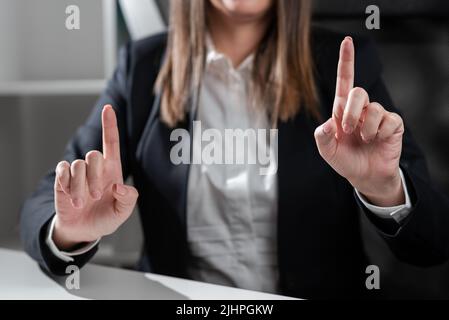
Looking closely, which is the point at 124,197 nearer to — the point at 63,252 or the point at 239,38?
the point at 63,252

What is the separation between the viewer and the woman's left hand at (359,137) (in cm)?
46

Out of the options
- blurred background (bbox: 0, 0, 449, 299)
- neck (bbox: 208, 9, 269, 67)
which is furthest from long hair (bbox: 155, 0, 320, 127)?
blurred background (bbox: 0, 0, 449, 299)

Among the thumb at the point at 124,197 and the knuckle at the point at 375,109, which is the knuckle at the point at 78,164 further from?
the knuckle at the point at 375,109

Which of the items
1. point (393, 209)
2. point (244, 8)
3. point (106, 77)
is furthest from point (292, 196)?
point (106, 77)

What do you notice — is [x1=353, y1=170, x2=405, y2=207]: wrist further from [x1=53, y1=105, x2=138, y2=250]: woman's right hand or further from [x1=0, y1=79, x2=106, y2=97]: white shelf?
[x1=0, y1=79, x2=106, y2=97]: white shelf

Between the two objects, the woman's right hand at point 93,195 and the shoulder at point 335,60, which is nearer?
the woman's right hand at point 93,195

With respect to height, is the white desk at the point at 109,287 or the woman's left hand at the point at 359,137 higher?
the woman's left hand at the point at 359,137

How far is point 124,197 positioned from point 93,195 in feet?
0.10

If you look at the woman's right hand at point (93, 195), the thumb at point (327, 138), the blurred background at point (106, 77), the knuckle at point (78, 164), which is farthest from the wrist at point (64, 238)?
the blurred background at point (106, 77)

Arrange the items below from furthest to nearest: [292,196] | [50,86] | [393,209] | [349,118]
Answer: [50,86] < [292,196] < [393,209] < [349,118]

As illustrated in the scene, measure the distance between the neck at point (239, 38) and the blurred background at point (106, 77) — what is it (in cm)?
11

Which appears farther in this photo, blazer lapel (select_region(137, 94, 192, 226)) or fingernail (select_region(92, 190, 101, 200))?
blazer lapel (select_region(137, 94, 192, 226))

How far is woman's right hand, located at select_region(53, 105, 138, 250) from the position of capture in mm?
495

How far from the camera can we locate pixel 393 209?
56 cm
